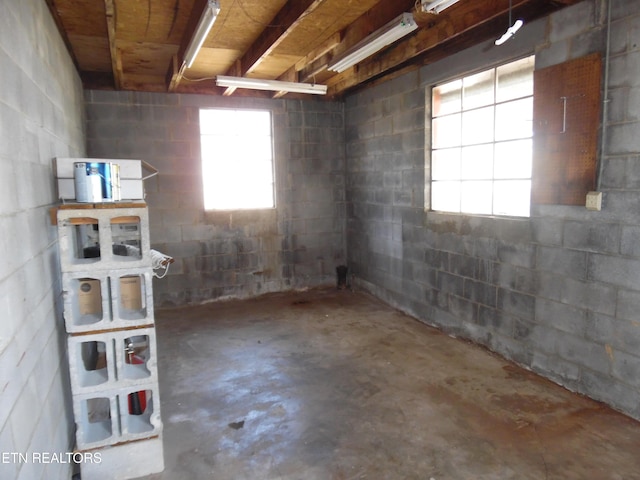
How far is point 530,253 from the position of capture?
347 cm

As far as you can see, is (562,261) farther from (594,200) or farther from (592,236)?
(594,200)

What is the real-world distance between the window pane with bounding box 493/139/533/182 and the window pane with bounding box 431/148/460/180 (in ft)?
1.69

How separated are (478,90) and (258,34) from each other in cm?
210

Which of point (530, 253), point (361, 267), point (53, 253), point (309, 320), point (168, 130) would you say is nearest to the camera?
point (53, 253)

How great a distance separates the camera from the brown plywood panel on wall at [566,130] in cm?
292

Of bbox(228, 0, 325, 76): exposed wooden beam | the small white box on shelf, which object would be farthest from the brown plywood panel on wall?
the small white box on shelf

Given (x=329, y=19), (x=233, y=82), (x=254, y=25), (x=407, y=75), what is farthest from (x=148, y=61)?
(x=407, y=75)

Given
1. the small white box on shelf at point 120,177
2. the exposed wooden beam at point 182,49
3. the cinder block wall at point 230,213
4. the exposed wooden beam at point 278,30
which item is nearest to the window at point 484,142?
the exposed wooden beam at point 278,30

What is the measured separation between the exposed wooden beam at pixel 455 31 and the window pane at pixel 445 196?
4.19ft

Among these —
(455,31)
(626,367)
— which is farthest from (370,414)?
(455,31)

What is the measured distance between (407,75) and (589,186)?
2506 mm

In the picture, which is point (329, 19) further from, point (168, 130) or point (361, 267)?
point (361, 267)

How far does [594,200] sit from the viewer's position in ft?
9.54

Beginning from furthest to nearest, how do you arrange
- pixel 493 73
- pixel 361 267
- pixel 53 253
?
pixel 361 267, pixel 493 73, pixel 53 253
